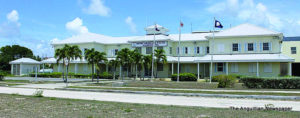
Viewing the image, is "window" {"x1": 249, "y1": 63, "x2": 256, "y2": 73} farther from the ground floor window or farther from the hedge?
the hedge

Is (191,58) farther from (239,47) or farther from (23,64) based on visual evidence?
(23,64)

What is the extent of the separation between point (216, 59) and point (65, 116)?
3020 cm

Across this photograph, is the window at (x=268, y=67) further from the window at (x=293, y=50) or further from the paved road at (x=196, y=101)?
the paved road at (x=196, y=101)

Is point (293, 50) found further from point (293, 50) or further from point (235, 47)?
point (235, 47)

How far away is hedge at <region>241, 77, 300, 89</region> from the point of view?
862 inches

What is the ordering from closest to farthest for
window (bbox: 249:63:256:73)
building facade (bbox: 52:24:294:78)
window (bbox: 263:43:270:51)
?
1. building facade (bbox: 52:24:294:78)
2. window (bbox: 249:63:256:73)
3. window (bbox: 263:43:270:51)

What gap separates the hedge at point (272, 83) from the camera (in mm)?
21903

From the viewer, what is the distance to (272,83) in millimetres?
22391

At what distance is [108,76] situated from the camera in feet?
145

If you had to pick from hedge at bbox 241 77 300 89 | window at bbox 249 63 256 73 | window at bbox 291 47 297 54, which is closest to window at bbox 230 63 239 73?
window at bbox 249 63 256 73

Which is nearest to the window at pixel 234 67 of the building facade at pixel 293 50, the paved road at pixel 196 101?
the building facade at pixel 293 50

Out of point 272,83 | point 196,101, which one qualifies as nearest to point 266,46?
point 272,83

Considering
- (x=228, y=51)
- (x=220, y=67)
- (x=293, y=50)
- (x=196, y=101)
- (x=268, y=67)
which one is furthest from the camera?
(x=293, y=50)

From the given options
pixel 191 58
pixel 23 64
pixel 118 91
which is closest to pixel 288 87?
pixel 118 91
